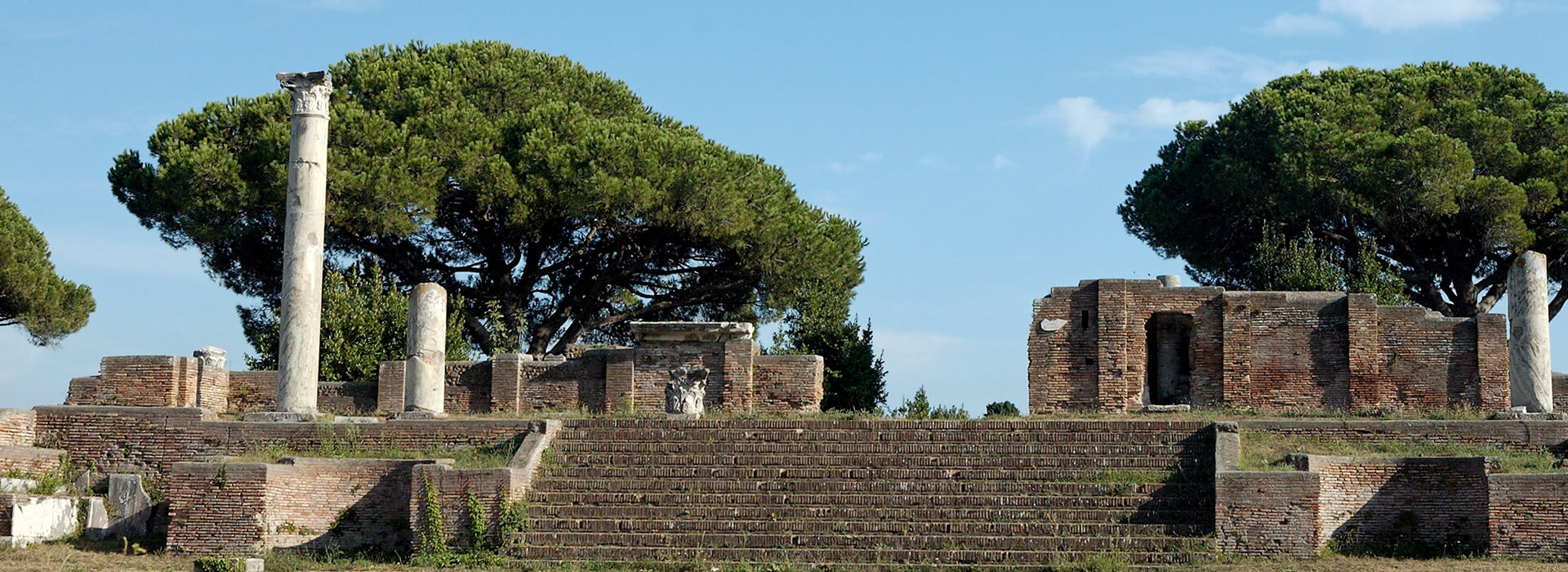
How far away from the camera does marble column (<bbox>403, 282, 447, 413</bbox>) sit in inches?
926

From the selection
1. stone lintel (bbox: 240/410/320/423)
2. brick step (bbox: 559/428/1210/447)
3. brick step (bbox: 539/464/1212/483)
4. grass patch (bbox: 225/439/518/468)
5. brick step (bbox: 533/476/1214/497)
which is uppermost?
stone lintel (bbox: 240/410/320/423)

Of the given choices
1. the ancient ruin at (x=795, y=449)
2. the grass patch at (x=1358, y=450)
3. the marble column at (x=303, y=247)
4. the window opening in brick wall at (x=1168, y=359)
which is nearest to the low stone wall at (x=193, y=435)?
the ancient ruin at (x=795, y=449)

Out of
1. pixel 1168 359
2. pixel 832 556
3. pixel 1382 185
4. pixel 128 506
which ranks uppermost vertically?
pixel 1382 185

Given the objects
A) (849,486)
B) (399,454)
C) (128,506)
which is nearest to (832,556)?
(849,486)

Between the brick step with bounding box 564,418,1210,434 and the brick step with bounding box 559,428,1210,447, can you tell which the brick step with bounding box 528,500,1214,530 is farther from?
the brick step with bounding box 564,418,1210,434

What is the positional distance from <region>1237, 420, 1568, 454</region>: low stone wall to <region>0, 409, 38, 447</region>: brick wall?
1487cm

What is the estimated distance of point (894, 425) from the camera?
20.2 m

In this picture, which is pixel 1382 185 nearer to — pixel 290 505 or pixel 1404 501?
pixel 1404 501

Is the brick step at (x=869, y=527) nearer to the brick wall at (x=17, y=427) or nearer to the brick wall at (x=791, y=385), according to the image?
the brick wall at (x=791, y=385)

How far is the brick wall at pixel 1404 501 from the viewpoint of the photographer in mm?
17391

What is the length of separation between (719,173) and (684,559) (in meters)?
15.8

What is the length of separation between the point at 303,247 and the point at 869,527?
9.23m

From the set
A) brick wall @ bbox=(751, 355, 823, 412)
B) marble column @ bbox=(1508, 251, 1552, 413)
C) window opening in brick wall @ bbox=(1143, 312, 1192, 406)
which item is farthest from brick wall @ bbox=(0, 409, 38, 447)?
marble column @ bbox=(1508, 251, 1552, 413)

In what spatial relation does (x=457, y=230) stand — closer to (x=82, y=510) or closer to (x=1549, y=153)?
(x=82, y=510)
